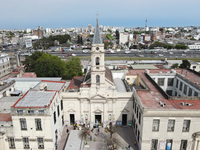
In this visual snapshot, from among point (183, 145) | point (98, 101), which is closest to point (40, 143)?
point (98, 101)

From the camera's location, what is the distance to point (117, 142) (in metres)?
33.3

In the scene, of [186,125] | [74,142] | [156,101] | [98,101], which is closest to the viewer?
[186,125]

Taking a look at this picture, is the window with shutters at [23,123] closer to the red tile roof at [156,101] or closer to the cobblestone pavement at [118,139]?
the cobblestone pavement at [118,139]

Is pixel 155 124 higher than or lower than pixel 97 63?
lower

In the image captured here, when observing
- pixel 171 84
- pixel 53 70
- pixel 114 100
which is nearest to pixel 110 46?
pixel 53 70

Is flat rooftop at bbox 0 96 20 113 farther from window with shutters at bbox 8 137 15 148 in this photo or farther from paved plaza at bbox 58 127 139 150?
paved plaza at bbox 58 127 139 150

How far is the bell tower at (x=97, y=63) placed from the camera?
3638 centimetres

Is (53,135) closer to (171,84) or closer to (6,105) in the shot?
(6,105)

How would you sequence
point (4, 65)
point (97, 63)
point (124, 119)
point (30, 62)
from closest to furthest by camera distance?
point (97, 63) < point (124, 119) < point (30, 62) < point (4, 65)

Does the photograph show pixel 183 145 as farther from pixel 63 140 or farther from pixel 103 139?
pixel 63 140

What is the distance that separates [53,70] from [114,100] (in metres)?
34.0

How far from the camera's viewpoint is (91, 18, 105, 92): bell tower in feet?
119

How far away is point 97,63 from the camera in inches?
1518

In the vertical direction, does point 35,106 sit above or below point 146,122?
above
